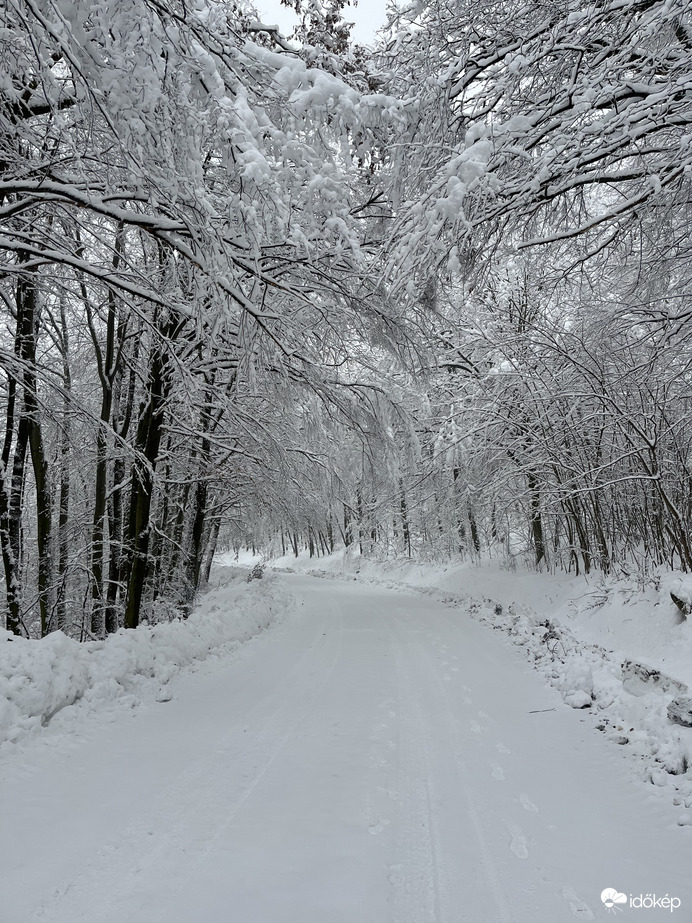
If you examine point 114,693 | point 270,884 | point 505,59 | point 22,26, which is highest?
point 505,59

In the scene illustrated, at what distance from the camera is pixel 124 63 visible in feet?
10.4

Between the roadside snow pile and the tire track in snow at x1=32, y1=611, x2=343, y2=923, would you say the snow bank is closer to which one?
the tire track in snow at x1=32, y1=611, x2=343, y2=923

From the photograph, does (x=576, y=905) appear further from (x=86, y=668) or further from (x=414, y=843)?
(x=86, y=668)

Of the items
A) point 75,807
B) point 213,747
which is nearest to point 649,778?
point 213,747

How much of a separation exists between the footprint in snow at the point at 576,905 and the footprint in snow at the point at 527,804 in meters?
0.81

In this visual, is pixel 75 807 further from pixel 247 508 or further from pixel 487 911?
pixel 247 508

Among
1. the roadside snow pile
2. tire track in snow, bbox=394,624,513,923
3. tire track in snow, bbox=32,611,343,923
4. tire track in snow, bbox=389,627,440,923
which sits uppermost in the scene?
the roadside snow pile

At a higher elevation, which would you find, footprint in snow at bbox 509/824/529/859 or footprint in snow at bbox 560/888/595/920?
footprint in snow at bbox 509/824/529/859

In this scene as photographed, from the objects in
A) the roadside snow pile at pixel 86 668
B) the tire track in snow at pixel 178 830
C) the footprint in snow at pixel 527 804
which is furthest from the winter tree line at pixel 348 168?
the footprint in snow at pixel 527 804

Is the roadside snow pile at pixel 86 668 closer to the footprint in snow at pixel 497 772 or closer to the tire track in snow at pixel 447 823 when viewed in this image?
the tire track in snow at pixel 447 823

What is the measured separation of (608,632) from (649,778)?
490 centimetres

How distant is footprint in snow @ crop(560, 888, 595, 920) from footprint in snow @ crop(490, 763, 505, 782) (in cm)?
129

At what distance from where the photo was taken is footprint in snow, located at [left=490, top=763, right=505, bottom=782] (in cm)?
393

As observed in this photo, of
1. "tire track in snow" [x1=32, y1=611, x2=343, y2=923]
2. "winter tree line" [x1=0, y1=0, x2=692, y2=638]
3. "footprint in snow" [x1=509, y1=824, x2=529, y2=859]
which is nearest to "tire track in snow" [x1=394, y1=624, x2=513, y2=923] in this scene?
"footprint in snow" [x1=509, y1=824, x2=529, y2=859]
